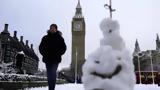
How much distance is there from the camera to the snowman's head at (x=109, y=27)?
419cm

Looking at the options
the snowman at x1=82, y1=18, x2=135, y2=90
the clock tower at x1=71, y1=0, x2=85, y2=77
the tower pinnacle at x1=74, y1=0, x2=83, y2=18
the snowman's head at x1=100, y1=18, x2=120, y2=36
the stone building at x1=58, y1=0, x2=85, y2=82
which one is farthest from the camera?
the tower pinnacle at x1=74, y1=0, x2=83, y2=18

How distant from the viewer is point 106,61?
151 inches

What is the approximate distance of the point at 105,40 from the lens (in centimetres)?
414

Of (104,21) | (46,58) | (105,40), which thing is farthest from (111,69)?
(46,58)

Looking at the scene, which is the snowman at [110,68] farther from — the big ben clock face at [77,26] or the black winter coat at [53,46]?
the big ben clock face at [77,26]

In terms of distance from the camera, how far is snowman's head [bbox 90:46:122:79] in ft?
12.6

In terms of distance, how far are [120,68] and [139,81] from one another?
957 inches

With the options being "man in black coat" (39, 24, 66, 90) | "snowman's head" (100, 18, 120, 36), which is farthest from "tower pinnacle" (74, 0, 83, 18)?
"snowman's head" (100, 18, 120, 36)

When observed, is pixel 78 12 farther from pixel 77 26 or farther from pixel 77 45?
pixel 77 45

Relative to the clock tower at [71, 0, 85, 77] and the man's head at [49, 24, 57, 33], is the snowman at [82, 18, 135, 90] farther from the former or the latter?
the clock tower at [71, 0, 85, 77]

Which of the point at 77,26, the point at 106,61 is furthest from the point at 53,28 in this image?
the point at 77,26

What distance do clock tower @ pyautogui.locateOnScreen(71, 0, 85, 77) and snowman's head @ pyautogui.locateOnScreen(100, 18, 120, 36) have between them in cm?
7846

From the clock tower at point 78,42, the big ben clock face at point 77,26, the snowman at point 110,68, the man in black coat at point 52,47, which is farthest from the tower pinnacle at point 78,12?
the snowman at point 110,68

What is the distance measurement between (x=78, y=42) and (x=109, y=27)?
86619mm
